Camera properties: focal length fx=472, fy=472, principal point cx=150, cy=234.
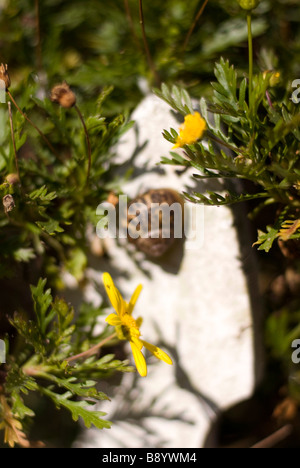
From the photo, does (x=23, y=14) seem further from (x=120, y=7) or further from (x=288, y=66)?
(x=288, y=66)

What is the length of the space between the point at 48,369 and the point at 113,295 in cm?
32

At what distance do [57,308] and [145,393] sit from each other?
0.55 metres

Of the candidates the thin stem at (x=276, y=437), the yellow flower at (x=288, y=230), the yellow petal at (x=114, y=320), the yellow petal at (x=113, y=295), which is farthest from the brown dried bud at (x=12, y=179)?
the thin stem at (x=276, y=437)

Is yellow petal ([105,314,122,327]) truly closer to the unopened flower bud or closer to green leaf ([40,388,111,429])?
green leaf ([40,388,111,429])

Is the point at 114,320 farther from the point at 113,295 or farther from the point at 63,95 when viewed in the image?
the point at 63,95

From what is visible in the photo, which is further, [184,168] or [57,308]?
[184,168]

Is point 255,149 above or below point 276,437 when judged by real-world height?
above

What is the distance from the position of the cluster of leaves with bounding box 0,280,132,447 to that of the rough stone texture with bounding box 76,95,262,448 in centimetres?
31

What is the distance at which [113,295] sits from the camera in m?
1.38

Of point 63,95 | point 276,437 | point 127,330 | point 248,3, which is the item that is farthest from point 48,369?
point 248,3

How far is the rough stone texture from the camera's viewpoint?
1693mm

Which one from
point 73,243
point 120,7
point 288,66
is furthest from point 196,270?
point 120,7

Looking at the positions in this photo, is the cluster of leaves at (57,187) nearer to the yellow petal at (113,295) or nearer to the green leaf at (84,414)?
the yellow petal at (113,295)

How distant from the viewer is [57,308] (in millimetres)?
1425
